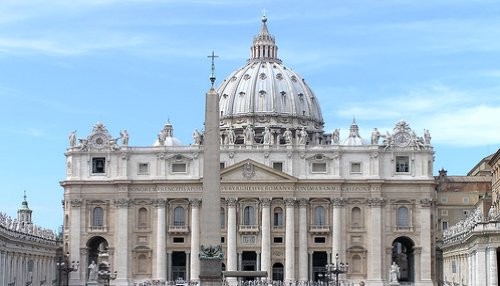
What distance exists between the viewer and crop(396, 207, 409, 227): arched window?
369 ft

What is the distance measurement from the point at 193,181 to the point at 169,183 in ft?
7.92

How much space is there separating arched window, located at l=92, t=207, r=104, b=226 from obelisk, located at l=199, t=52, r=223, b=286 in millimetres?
59089

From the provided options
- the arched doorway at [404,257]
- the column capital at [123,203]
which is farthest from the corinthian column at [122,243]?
the arched doorway at [404,257]

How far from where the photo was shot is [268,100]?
470 feet

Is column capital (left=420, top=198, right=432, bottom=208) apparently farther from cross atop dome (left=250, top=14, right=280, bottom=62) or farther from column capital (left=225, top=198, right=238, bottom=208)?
cross atop dome (left=250, top=14, right=280, bottom=62)

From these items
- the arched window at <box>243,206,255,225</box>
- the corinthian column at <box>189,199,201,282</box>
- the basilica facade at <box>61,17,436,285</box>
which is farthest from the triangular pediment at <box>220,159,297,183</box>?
the corinthian column at <box>189,199,201,282</box>

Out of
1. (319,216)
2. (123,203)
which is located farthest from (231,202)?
(123,203)

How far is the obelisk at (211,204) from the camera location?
54000mm

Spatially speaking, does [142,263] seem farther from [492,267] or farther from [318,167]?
[492,267]

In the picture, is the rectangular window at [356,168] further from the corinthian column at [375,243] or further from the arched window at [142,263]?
the arched window at [142,263]

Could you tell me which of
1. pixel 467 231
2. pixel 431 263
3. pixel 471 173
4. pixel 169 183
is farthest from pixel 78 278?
pixel 471 173

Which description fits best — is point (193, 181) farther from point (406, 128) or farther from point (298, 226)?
point (406, 128)

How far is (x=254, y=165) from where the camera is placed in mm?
112062

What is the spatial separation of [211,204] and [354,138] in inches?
2751
